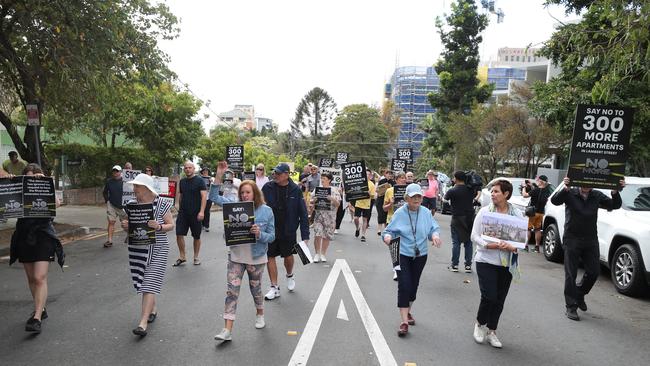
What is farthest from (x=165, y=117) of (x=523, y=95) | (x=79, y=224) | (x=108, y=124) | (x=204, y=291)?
(x=523, y=95)

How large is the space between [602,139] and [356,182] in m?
6.11

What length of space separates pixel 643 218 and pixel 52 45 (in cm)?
1118

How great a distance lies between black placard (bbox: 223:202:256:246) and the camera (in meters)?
5.25

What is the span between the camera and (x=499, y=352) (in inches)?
206

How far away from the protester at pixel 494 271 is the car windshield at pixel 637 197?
469 cm

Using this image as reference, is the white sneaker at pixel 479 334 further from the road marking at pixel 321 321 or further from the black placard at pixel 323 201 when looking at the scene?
the black placard at pixel 323 201

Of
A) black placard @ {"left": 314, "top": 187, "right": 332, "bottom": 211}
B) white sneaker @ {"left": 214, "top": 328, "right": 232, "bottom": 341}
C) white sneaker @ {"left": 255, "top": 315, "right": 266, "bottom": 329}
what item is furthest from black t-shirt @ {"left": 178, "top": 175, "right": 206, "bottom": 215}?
white sneaker @ {"left": 214, "top": 328, "right": 232, "bottom": 341}

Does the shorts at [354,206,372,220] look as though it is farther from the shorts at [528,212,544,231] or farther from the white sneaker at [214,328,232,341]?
the white sneaker at [214,328,232,341]

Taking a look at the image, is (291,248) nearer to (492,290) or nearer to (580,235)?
(492,290)

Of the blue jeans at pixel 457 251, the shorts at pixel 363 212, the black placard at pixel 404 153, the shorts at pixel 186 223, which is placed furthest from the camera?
the black placard at pixel 404 153

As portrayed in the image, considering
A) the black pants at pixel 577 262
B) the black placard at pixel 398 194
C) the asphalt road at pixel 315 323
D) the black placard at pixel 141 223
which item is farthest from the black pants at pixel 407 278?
the black placard at pixel 398 194

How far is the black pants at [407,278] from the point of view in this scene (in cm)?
559

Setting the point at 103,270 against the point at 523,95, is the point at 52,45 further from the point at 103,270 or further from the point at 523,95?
the point at 523,95

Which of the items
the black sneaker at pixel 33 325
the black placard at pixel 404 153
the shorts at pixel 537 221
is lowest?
the black sneaker at pixel 33 325
